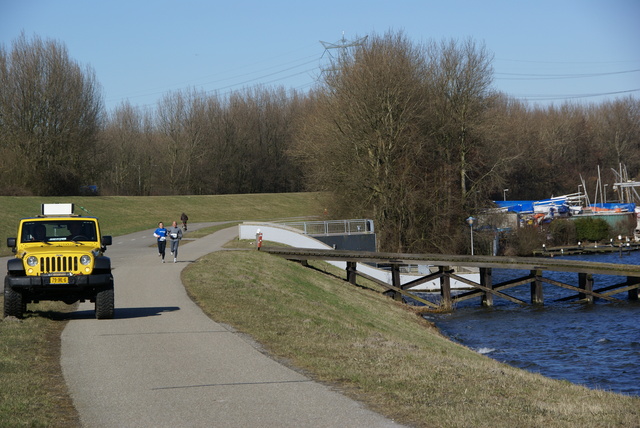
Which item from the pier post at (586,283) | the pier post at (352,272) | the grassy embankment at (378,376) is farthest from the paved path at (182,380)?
the pier post at (586,283)

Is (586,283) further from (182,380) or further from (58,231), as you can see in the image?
(182,380)

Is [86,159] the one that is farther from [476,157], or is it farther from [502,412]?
[502,412]

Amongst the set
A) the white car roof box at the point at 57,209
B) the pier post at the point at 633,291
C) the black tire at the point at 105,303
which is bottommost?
the pier post at the point at 633,291

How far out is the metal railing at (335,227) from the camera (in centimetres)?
4812

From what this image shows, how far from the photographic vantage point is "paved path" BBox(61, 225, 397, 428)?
29.3ft

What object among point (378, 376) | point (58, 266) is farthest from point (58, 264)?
point (378, 376)

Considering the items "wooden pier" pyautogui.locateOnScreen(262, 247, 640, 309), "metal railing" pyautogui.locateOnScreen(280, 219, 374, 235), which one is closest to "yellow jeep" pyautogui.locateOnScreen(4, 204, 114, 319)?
"wooden pier" pyautogui.locateOnScreen(262, 247, 640, 309)

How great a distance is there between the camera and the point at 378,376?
11.4 m

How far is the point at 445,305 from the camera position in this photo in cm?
3744

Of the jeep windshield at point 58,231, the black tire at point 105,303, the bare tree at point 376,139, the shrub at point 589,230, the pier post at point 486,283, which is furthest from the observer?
the shrub at point 589,230

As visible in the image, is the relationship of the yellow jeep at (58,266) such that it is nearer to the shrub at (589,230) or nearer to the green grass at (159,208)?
the green grass at (159,208)

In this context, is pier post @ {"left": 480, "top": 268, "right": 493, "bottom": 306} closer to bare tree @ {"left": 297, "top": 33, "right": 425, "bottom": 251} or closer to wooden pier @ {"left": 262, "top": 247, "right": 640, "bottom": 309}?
wooden pier @ {"left": 262, "top": 247, "right": 640, "bottom": 309}

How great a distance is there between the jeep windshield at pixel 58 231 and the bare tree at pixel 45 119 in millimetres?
58952

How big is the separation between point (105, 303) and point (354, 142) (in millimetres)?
35154
